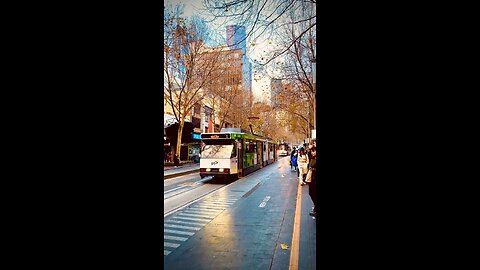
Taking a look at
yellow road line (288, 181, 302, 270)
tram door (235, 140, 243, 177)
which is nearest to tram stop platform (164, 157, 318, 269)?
yellow road line (288, 181, 302, 270)

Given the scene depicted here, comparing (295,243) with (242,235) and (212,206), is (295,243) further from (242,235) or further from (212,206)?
(212,206)

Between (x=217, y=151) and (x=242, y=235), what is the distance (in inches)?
424

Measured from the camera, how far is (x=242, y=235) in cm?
624

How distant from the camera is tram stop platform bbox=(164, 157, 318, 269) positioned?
4828mm

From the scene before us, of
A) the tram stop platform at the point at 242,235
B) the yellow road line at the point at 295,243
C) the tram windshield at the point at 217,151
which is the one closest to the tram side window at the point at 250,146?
the tram windshield at the point at 217,151

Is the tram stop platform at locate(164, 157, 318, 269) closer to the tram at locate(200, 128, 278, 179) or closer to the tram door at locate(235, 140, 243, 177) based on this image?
the tram at locate(200, 128, 278, 179)

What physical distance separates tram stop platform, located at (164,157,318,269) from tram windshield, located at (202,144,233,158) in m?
6.27

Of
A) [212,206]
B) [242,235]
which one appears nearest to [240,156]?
[212,206]

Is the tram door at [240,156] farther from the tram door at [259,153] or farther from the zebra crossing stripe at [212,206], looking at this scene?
the zebra crossing stripe at [212,206]
